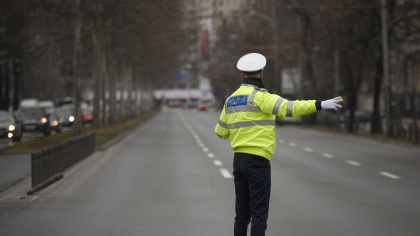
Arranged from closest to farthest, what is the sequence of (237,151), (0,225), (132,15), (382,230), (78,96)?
1. (237,151)
2. (382,230)
3. (0,225)
4. (78,96)
5. (132,15)

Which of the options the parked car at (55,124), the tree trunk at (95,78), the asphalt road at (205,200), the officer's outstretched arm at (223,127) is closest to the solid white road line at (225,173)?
the asphalt road at (205,200)

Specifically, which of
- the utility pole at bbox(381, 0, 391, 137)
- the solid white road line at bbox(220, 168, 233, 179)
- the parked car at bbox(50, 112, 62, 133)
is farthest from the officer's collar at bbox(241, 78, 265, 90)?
the parked car at bbox(50, 112, 62, 133)

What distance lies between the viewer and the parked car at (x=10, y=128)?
30.1 meters

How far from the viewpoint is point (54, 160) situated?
13062 mm

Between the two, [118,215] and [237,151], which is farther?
[118,215]

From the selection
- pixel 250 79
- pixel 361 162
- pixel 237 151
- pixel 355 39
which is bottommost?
pixel 361 162

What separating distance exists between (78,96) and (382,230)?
1961 centimetres

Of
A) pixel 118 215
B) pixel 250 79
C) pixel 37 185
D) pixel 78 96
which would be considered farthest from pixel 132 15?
pixel 250 79

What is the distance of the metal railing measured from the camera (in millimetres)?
11297

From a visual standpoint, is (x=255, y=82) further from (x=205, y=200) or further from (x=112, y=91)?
(x=112, y=91)

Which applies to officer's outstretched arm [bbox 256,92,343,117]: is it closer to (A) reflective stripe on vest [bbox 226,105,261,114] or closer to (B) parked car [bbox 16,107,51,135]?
(A) reflective stripe on vest [bbox 226,105,261,114]

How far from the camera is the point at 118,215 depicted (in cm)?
861

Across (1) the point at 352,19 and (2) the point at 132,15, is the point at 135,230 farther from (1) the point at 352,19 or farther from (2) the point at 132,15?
(2) the point at 132,15

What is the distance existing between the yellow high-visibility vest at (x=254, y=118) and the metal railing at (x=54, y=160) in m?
6.49
